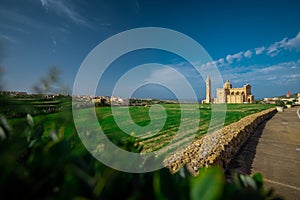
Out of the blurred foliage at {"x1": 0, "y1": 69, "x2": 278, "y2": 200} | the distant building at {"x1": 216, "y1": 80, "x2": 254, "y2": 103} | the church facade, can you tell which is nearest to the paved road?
the blurred foliage at {"x1": 0, "y1": 69, "x2": 278, "y2": 200}

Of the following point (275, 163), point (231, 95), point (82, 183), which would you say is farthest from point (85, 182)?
point (231, 95)

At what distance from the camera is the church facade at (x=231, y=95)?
254ft

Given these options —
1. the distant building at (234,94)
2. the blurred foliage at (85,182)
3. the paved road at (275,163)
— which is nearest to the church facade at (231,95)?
the distant building at (234,94)

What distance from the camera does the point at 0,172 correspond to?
1.71 feet

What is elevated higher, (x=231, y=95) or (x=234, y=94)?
(x=234, y=94)

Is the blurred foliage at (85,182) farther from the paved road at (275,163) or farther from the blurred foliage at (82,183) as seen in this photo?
the paved road at (275,163)

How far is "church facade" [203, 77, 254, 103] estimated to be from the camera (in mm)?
77500

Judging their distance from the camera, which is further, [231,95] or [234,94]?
[231,95]

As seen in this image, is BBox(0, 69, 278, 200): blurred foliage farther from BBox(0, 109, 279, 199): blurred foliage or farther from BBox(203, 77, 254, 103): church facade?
BBox(203, 77, 254, 103): church facade

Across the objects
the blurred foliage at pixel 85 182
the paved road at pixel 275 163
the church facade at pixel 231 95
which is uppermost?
the church facade at pixel 231 95

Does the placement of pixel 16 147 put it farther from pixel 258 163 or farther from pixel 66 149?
pixel 258 163

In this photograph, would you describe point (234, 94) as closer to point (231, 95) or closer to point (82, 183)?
point (231, 95)

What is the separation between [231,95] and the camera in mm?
84812

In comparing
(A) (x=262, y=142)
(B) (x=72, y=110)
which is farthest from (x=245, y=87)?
(B) (x=72, y=110)
